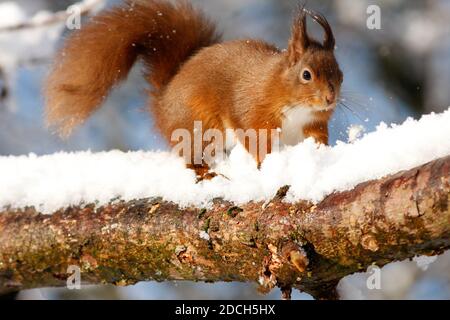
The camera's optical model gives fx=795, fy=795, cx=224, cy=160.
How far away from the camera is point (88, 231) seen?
178 cm

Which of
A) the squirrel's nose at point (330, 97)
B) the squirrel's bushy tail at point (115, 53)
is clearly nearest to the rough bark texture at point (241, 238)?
the squirrel's bushy tail at point (115, 53)

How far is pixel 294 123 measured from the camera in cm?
238

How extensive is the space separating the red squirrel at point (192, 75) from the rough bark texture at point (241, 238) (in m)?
0.67

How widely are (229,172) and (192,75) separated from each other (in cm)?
66

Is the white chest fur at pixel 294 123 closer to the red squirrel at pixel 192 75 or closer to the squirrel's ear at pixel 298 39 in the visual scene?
the red squirrel at pixel 192 75

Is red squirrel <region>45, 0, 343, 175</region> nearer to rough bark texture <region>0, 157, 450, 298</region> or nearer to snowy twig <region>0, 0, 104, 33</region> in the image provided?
snowy twig <region>0, 0, 104, 33</region>

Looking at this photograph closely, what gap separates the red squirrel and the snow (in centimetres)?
34

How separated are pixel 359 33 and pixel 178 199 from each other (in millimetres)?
3078

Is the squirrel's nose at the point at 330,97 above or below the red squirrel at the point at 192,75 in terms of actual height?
below

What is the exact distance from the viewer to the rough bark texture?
4.37ft

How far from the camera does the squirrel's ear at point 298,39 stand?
2.37 meters

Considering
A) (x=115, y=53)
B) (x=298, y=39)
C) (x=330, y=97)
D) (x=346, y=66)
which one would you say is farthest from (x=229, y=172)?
(x=346, y=66)

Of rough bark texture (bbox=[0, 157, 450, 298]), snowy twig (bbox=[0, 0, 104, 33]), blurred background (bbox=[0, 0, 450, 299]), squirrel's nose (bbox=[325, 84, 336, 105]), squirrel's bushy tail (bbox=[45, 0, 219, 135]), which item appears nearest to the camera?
rough bark texture (bbox=[0, 157, 450, 298])

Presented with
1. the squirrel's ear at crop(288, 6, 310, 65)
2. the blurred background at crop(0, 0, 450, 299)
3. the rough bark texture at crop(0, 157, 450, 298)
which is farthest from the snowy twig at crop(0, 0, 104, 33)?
the blurred background at crop(0, 0, 450, 299)
